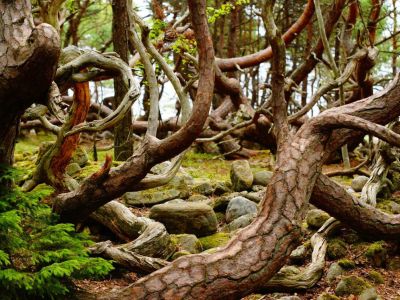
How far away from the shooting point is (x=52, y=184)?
5.59 m

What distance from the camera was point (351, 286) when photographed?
4.77 m

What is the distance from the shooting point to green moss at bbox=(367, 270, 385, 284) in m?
5.05

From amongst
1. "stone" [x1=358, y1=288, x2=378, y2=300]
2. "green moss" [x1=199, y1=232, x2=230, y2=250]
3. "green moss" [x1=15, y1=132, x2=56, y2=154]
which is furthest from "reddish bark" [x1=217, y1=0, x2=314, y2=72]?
"stone" [x1=358, y1=288, x2=378, y2=300]

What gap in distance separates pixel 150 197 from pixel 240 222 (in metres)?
1.54

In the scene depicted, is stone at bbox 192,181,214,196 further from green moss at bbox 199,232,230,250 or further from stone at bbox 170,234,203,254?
stone at bbox 170,234,203,254

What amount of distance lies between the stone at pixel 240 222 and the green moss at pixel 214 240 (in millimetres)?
259

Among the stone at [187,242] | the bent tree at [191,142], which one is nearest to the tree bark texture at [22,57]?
the bent tree at [191,142]

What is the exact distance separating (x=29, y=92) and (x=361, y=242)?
4.12m

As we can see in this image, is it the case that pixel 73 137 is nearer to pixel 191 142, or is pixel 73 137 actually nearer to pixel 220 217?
pixel 191 142

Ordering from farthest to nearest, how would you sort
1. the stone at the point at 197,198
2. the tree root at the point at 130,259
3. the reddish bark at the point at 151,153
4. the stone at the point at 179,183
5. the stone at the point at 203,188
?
the stone at the point at 203,188, the stone at the point at 179,183, the stone at the point at 197,198, the tree root at the point at 130,259, the reddish bark at the point at 151,153

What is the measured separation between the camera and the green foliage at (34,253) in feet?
10.7

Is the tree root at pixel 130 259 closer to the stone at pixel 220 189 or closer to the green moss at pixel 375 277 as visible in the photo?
the green moss at pixel 375 277

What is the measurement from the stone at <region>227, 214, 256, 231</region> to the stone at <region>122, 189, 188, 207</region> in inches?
48.7

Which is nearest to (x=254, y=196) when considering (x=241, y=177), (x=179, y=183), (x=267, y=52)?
(x=241, y=177)
